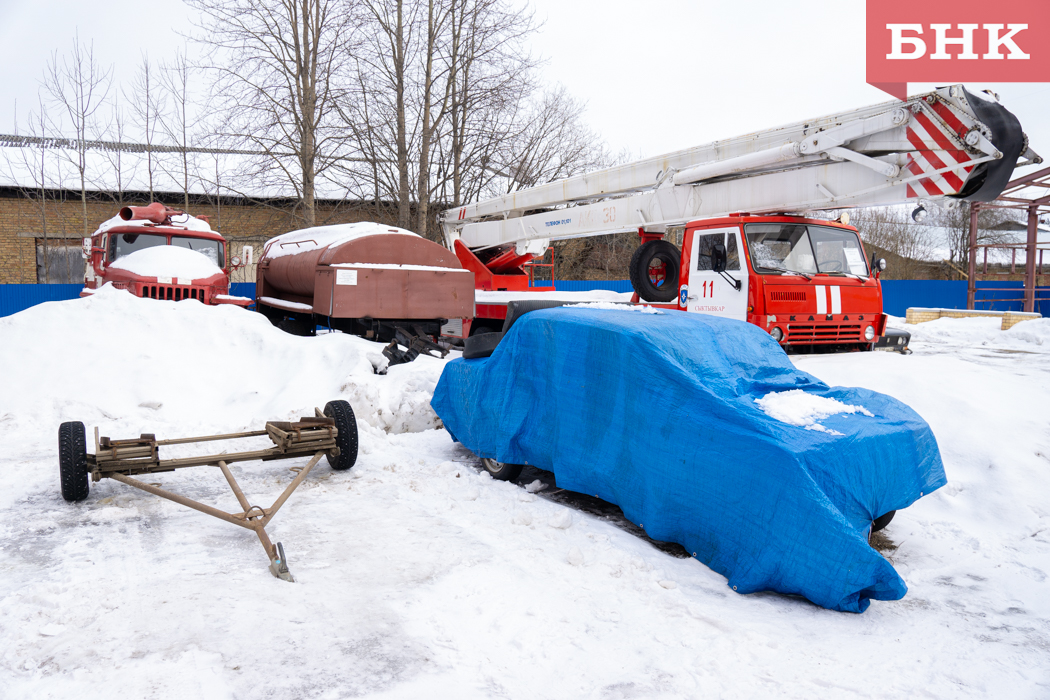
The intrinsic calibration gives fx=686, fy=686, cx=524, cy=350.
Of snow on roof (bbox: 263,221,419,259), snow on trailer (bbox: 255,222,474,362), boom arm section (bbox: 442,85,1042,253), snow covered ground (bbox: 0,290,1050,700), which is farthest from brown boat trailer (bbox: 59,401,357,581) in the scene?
snow on roof (bbox: 263,221,419,259)

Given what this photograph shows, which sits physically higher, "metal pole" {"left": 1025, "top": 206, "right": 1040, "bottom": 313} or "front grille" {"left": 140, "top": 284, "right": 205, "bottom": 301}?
"metal pole" {"left": 1025, "top": 206, "right": 1040, "bottom": 313}

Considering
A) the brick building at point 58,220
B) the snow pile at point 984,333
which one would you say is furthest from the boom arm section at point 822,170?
the brick building at point 58,220

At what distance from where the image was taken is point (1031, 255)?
900 inches

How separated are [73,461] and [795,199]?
25.2 ft

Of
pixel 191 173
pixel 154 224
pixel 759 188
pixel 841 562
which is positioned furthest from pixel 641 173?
Answer: pixel 191 173

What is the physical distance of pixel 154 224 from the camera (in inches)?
535

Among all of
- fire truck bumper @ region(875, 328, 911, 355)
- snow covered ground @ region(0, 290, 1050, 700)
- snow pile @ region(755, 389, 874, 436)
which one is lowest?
snow covered ground @ region(0, 290, 1050, 700)

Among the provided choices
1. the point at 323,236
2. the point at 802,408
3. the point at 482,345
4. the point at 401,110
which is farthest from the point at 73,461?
the point at 401,110

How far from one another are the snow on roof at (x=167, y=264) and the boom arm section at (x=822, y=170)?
6374mm

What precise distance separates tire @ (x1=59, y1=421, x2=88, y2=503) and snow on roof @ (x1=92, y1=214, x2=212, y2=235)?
9567 millimetres

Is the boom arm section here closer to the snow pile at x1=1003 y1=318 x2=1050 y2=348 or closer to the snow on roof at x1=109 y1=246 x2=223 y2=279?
the snow on roof at x1=109 y1=246 x2=223 y2=279

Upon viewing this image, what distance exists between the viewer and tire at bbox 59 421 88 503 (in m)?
5.14

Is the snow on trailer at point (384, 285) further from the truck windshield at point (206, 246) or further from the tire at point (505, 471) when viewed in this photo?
the tire at point (505, 471)

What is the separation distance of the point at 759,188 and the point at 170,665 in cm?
786
